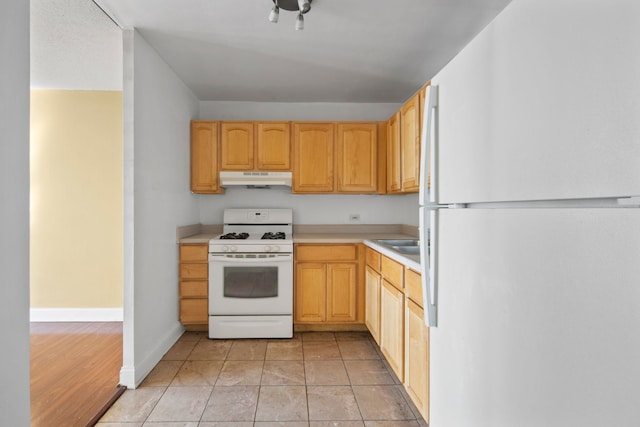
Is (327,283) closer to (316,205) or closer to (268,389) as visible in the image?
(316,205)

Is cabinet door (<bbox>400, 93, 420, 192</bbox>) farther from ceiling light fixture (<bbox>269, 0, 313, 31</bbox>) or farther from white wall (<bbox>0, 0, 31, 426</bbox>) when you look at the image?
white wall (<bbox>0, 0, 31, 426</bbox>)

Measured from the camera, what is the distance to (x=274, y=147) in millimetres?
3756

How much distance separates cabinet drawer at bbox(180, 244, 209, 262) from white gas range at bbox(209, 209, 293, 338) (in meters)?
0.09

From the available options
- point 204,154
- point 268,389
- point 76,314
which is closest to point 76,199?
point 76,314

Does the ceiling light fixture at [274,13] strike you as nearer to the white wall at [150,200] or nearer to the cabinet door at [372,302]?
the white wall at [150,200]

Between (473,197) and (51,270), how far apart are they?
4.22 m

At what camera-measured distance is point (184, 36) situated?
260 cm

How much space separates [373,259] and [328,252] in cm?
53

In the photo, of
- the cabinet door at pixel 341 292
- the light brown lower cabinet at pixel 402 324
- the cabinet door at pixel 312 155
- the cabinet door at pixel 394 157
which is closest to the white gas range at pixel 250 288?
the cabinet door at pixel 341 292

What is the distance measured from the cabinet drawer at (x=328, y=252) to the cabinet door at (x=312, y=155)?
0.66 m

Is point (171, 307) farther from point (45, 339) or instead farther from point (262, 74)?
point (262, 74)

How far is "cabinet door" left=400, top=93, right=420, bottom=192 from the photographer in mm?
2658

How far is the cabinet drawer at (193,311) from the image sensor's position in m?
3.41

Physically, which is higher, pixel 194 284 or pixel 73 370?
pixel 194 284
